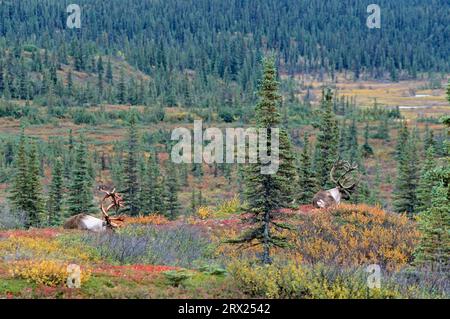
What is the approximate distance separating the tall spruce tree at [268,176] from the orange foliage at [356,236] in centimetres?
206

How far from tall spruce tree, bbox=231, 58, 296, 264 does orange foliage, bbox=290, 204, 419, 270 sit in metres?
2.06

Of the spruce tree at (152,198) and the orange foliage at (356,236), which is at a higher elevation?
the orange foliage at (356,236)

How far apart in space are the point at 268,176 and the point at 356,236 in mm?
6259

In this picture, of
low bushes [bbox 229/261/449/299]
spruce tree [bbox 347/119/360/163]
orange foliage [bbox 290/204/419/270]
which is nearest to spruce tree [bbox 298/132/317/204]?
orange foliage [bbox 290/204/419/270]

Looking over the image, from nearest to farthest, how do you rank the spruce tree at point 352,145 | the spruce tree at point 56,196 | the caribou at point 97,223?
the caribou at point 97,223 → the spruce tree at point 56,196 → the spruce tree at point 352,145

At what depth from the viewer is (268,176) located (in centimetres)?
1780

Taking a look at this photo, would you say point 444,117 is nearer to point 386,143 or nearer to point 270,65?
point 270,65

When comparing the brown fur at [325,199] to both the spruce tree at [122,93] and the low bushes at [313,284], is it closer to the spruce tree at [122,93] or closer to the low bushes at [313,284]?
the low bushes at [313,284]

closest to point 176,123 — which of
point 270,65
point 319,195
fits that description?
point 319,195

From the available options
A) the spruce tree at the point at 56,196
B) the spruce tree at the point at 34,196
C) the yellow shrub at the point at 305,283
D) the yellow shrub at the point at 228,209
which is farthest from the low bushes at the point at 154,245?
the spruce tree at the point at 56,196

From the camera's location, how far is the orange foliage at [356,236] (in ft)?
67.1

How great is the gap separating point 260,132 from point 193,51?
154058 millimetres

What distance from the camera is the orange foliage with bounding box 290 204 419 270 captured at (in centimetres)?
2045
